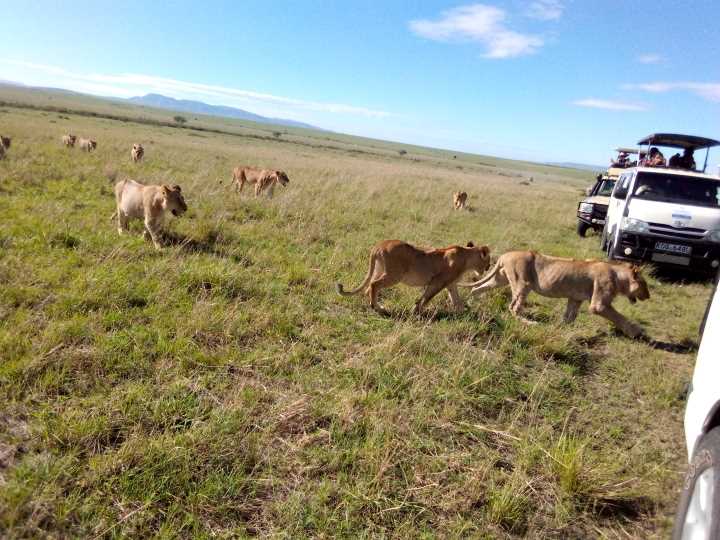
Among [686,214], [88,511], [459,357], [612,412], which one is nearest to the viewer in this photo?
[88,511]

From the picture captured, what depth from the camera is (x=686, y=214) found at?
28.4 ft

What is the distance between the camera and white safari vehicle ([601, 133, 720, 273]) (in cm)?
858

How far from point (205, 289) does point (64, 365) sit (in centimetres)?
191

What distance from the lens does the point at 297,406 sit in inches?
136

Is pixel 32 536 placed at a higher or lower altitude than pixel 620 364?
lower

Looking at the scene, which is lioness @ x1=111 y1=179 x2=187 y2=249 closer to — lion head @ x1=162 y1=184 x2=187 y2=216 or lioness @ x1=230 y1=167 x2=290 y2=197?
lion head @ x1=162 y1=184 x2=187 y2=216

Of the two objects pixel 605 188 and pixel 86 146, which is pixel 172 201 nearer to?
pixel 605 188

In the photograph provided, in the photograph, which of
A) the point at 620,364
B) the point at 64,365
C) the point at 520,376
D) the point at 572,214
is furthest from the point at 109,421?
the point at 572,214

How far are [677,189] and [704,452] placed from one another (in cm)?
935

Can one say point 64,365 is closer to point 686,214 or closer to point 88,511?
point 88,511

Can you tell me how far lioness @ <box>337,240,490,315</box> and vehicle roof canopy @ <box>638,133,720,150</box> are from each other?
31.9ft

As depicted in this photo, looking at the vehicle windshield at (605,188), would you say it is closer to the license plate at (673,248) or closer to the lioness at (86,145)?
the license plate at (673,248)

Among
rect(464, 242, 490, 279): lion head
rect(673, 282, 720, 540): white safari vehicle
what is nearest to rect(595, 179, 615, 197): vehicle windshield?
rect(464, 242, 490, 279): lion head

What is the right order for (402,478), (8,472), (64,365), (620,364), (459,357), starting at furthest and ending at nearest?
(620,364) → (459,357) → (64,365) → (402,478) → (8,472)
